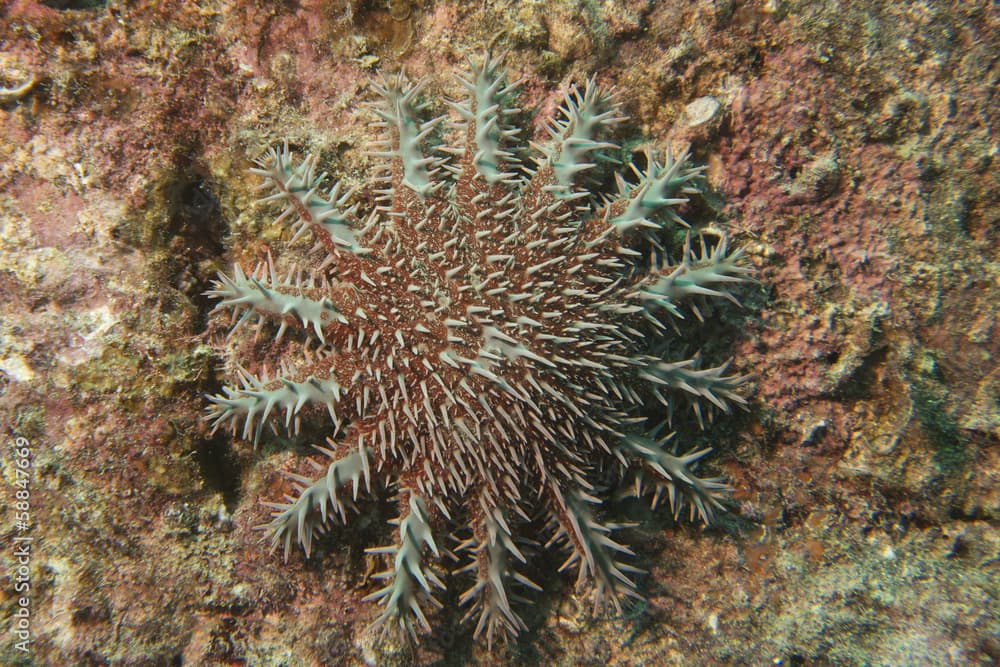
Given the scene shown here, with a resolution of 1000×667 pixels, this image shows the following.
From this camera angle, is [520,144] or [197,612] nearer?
[197,612]

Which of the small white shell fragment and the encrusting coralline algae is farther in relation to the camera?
the small white shell fragment

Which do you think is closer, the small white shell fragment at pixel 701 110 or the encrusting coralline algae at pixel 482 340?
the encrusting coralline algae at pixel 482 340

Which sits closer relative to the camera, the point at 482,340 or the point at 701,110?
the point at 482,340

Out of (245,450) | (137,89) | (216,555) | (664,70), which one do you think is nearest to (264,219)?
(137,89)

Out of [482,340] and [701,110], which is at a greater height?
[701,110]

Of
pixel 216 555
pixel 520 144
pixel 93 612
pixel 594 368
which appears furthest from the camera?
pixel 520 144

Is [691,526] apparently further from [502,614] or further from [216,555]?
[216,555]

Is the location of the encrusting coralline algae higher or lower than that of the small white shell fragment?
lower

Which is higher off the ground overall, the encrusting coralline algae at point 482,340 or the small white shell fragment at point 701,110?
the small white shell fragment at point 701,110
